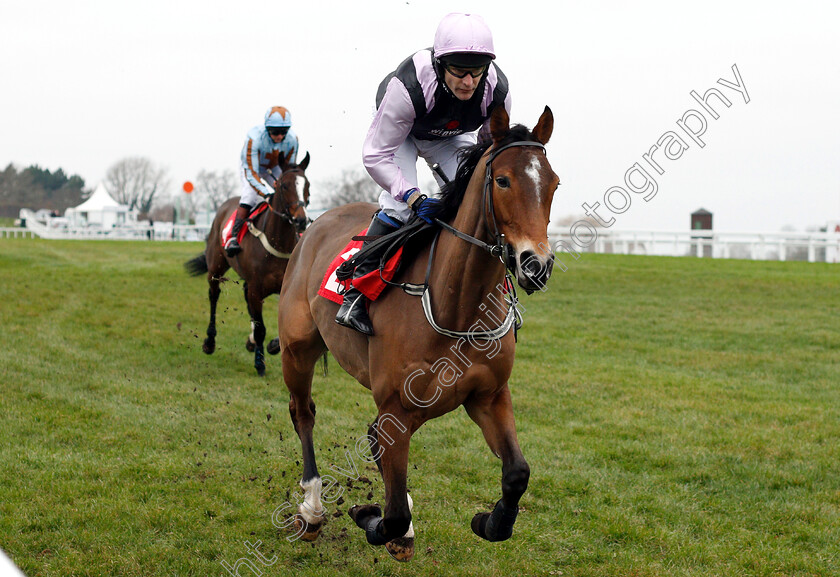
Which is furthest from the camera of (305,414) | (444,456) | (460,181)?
(444,456)

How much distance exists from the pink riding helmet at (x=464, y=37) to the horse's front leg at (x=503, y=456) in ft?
5.54

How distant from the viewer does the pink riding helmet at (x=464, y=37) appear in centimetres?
364

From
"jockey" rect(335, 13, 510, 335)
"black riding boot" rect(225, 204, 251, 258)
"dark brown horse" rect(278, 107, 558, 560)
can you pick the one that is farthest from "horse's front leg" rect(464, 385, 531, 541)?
"black riding boot" rect(225, 204, 251, 258)

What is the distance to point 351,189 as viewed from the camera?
45.4 metres

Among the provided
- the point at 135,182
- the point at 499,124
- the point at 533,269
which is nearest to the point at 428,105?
the point at 499,124

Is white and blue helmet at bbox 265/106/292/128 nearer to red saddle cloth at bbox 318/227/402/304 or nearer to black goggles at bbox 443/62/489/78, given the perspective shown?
red saddle cloth at bbox 318/227/402/304

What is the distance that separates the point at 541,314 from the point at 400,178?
36.5 feet

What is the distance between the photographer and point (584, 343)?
1195cm

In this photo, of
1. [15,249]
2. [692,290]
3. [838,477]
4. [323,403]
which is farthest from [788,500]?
[15,249]

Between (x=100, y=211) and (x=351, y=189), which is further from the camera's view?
(x=100, y=211)

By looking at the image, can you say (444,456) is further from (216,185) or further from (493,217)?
(216,185)

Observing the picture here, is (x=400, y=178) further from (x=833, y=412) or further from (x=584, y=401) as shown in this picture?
(x=833, y=412)

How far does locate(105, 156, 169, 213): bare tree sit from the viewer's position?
78.6 m

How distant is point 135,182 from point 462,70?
81715 mm
